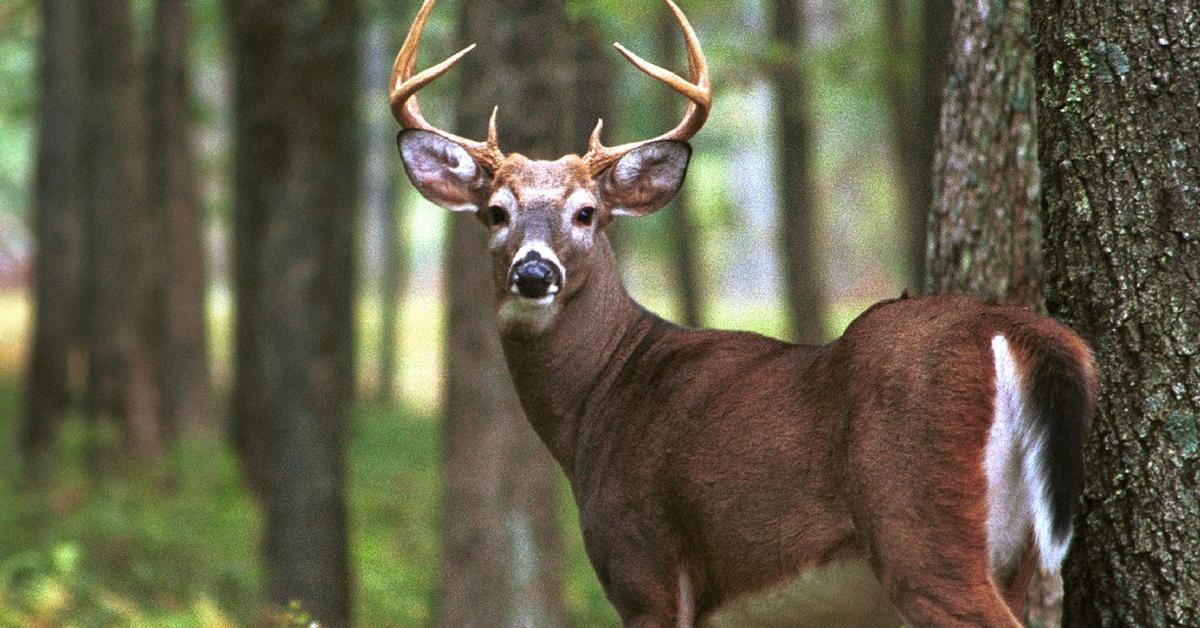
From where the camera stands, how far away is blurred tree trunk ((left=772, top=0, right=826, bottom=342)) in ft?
51.1

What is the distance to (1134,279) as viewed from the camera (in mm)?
4723

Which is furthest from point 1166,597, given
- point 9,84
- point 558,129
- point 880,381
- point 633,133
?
point 9,84

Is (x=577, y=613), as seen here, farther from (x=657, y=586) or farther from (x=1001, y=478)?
(x=1001, y=478)

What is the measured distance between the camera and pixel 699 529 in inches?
194

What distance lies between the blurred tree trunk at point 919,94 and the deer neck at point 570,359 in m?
1.37

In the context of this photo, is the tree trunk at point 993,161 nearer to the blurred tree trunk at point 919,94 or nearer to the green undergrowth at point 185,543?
the blurred tree trunk at point 919,94

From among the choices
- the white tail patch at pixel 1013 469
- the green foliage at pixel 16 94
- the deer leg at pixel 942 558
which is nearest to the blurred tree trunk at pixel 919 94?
the white tail patch at pixel 1013 469

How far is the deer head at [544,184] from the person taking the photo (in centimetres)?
570

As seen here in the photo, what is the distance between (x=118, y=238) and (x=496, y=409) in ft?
32.6

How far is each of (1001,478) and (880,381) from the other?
0.39 metres

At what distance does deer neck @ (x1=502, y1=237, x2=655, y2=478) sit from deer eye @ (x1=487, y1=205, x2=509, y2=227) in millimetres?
347

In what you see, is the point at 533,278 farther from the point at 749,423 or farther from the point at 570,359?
the point at 749,423

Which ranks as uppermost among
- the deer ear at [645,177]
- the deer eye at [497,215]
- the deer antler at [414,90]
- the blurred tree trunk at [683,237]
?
the deer antler at [414,90]

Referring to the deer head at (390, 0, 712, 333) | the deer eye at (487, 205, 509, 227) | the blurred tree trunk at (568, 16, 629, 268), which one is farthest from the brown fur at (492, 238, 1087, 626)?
the blurred tree trunk at (568, 16, 629, 268)
